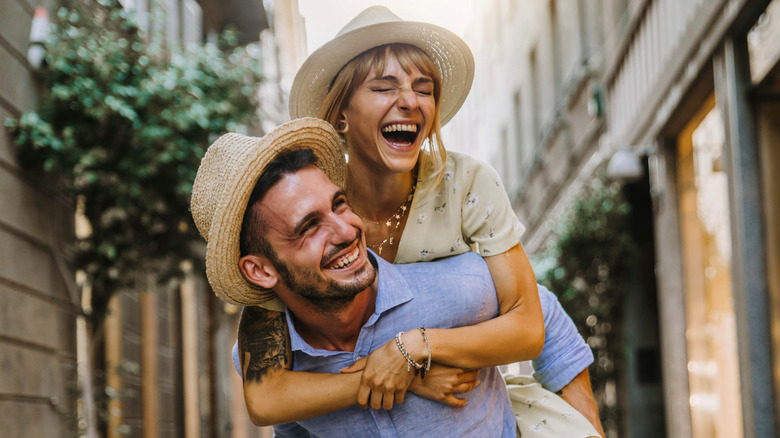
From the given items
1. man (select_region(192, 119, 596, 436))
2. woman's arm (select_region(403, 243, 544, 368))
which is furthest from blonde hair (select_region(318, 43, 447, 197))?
woman's arm (select_region(403, 243, 544, 368))

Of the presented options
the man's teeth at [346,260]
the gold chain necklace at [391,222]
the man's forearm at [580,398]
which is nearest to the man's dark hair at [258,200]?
the man's teeth at [346,260]

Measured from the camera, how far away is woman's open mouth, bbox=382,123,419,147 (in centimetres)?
260

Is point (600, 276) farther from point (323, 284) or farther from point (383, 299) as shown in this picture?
point (323, 284)

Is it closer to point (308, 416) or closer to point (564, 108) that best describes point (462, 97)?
point (308, 416)

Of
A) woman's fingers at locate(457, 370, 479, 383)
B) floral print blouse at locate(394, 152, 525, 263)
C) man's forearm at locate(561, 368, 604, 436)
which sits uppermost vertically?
floral print blouse at locate(394, 152, 525, 263)

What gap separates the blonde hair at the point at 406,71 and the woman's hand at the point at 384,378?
2.04 feet

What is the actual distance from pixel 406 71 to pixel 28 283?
465 centimetres

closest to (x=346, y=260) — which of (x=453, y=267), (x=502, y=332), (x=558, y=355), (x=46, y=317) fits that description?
(x=453, y=267)

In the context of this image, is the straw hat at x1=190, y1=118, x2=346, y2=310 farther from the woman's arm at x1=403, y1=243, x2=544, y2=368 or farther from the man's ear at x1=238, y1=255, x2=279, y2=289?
the woman's arm at x1=403, y1=243, x2=544, y2=368

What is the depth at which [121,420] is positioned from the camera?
32.3 ft

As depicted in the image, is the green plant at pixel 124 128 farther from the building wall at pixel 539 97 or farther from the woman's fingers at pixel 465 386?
the woman's fingers at pixel 465 386

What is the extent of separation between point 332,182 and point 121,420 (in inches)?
319

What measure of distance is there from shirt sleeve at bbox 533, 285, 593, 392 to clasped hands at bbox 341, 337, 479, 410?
56cm

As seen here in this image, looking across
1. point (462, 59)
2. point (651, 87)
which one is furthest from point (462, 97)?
point (651, 87)
